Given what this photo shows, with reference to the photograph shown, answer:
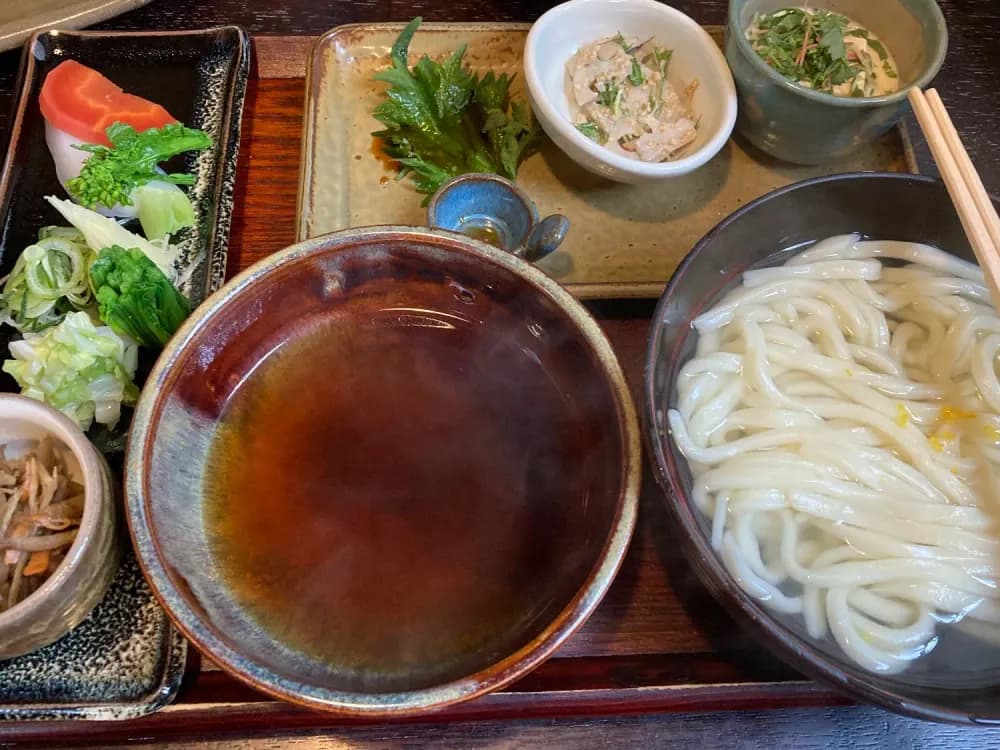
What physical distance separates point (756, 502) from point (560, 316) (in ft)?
1.65

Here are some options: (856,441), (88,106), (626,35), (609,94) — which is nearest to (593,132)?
(609,94)

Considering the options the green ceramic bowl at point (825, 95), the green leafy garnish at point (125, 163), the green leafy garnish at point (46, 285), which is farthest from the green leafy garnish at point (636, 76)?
the green leafy garnish at point (46, 285)

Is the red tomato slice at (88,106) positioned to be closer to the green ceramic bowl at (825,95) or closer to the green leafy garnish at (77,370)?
the green leafy garnish at (77,370)

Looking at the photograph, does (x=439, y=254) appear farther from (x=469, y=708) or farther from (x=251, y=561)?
(x=469, y=708)

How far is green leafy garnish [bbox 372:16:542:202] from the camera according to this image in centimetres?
195

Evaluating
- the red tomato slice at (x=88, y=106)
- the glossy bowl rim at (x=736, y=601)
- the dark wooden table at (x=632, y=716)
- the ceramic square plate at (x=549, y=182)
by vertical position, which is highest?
the red tomato slice at (x=88, y=106)

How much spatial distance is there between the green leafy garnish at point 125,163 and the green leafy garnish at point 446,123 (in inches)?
20.1

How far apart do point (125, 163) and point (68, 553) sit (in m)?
0.91

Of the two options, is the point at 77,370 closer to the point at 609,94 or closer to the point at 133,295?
the point at 133,295

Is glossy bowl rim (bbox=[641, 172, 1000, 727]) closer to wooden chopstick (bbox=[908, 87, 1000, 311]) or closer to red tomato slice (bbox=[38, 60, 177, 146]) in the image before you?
wooden chopstick (bbox=[908, 87, 1000, 311])

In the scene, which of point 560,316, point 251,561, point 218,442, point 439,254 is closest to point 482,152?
point 439,254

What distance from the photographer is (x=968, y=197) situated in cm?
149

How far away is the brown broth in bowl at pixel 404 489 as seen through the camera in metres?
1.22

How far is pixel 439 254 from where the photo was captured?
145 cm
